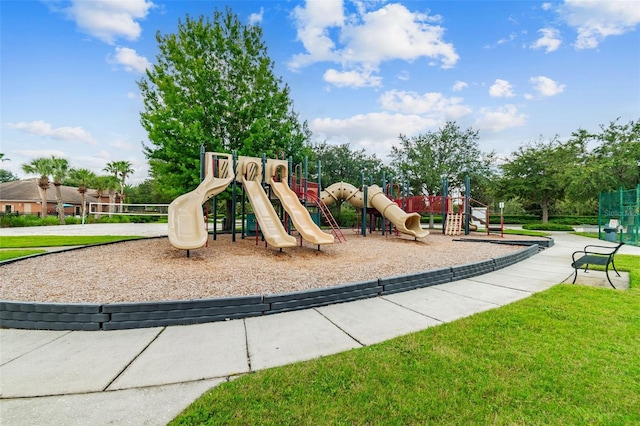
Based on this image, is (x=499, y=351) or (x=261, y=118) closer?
(x=499, y=351)

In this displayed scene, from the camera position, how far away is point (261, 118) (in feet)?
49.6

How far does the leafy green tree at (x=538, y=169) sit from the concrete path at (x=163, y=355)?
2871 cm

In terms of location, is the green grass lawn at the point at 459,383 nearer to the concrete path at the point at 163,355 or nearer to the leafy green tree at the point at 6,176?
the concrete path at the point at 163,355

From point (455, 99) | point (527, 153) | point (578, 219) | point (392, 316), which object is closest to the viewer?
point (392, 316)

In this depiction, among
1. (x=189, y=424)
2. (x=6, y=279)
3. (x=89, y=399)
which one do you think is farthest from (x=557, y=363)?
(x=6, y=279)

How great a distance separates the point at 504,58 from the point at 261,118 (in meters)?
11.6

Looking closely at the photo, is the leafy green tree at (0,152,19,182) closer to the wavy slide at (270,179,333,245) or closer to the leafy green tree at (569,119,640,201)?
the wavy slide at (270,179,333,245)

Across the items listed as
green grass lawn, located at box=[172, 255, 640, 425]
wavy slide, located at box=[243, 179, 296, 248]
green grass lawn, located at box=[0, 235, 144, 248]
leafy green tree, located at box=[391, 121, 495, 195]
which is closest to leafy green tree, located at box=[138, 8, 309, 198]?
green grass lawn, located at box=[0, 235, 144, 248]

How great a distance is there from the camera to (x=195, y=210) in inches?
354

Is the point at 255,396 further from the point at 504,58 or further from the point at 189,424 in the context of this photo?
the point at 504,58

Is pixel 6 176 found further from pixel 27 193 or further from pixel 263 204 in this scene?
pixel 263 204

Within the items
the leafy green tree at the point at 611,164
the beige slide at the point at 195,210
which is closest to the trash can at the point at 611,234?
the leafy green tree at the point at 611,164

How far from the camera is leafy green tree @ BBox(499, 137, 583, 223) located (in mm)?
26909

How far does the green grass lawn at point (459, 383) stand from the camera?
82.3 inches
